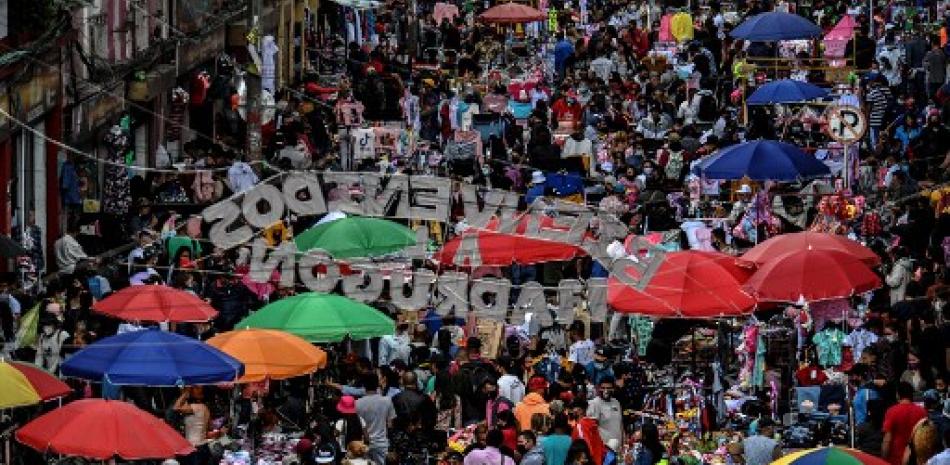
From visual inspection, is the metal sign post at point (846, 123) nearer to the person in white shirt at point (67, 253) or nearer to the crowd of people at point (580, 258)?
the crowd of people at point (580, 258)

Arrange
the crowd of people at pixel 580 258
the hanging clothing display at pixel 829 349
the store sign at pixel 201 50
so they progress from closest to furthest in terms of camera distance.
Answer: the crowd of people at pixel 580 258
the hanging clothing display at pixel 829 349
the store sign at pixel 201 50

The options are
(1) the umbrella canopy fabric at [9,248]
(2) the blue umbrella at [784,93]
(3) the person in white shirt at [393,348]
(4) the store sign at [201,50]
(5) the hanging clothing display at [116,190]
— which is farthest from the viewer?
(4) the store sign at [201,50]

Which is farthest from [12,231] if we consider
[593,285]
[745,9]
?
[745,9]

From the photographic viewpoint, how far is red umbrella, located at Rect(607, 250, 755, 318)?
3497cm

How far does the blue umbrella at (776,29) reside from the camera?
56500 millimetres

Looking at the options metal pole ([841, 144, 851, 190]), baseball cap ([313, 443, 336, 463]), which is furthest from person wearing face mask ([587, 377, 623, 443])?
metal pole ([841, 144, 851, 190])

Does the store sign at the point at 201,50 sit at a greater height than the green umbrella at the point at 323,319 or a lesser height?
greater

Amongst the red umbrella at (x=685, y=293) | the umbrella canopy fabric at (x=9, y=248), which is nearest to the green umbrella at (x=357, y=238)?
the red umbrella at (x=685, y=293)

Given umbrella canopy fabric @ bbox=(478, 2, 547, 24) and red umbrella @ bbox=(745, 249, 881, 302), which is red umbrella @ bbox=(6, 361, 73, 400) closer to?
red umbrella @ bbox=(745, 249, 881, 302)

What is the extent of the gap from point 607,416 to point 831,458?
541 centimetres

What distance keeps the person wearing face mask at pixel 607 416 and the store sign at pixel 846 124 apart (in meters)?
12.2

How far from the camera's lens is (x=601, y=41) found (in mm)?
63281

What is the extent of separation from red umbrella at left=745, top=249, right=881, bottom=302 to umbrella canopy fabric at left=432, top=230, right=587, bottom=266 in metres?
2.74

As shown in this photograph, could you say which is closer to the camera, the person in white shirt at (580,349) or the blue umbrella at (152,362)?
the blue umbrella at (152,362)
